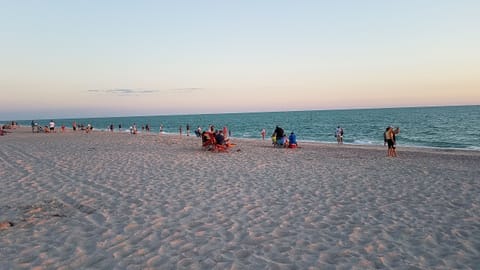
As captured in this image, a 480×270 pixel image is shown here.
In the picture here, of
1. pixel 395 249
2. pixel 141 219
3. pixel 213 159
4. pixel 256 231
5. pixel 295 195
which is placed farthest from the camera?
pixel 213 159

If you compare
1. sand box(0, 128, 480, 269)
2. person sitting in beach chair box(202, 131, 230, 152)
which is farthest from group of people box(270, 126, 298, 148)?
sand box(0, 128, 480, 269)

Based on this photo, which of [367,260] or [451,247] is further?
[451,247]

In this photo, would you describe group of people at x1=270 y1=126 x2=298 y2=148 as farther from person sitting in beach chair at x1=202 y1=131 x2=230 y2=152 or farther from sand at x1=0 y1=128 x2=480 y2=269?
sand at x1=0 y1=128 x2=480 y2=269

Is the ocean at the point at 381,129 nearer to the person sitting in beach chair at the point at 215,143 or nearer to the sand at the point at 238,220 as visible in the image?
the person sitting in beach chair at the point at 215,143

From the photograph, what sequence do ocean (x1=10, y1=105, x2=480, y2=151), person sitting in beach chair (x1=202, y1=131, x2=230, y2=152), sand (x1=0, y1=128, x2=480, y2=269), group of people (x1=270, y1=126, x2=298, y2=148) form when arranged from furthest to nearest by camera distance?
ocean (x1=10, y1=105, x2=480, y2=151) → group of people (x1=270, y1=126, x2=298, y2=148) → person sitting in beach chair (x1=202, y1=131, x2=230, y2=152) → sand (x1=0, y1=128, x2=480, y2=269)

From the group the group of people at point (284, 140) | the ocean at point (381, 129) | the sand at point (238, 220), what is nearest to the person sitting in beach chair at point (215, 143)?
the group of people at point (284, 140)

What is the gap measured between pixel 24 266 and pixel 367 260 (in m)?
4.19

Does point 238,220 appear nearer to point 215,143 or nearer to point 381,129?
point 215,143

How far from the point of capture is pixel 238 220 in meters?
6.26

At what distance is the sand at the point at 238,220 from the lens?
462 centimetres

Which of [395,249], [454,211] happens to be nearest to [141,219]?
[395,249]

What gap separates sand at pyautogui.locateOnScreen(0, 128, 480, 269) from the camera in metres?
4.62

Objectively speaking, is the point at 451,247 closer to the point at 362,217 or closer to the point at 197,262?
the point at 362,217

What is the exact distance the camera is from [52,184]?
366 inches
